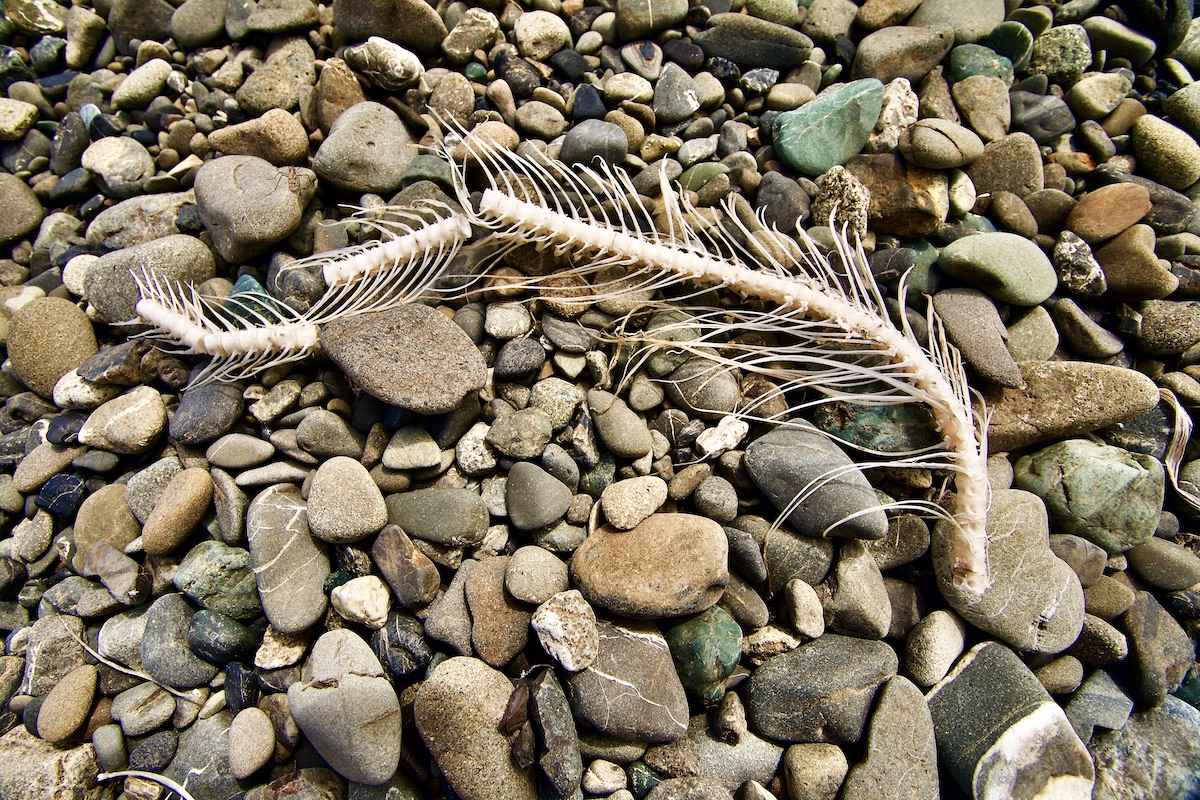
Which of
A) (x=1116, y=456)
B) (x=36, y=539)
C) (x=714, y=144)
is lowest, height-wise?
(x=36, y=539)

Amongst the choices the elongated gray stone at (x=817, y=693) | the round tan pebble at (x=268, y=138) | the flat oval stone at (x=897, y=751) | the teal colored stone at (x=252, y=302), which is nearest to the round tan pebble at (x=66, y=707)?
the teal colored stone at (x=252, y=302)

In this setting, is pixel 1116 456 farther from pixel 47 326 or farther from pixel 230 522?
pixel 47 326

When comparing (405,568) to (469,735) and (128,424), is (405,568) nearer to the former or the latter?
(469,735)

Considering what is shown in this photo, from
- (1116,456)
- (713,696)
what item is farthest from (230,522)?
(1116,456)

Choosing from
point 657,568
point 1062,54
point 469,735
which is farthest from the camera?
point 1062,54

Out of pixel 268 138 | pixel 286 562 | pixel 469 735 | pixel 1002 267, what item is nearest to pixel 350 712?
pixel 469 735

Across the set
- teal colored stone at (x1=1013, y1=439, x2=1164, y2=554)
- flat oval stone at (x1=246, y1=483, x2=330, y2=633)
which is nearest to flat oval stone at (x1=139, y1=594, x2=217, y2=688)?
flat oval stone at (x1=246, y1=483, x2=330, y2=633)

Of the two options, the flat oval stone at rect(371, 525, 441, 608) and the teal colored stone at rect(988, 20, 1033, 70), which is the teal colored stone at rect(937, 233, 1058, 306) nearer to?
the teal colored stone at rect(988, 20, 1033, 70)
